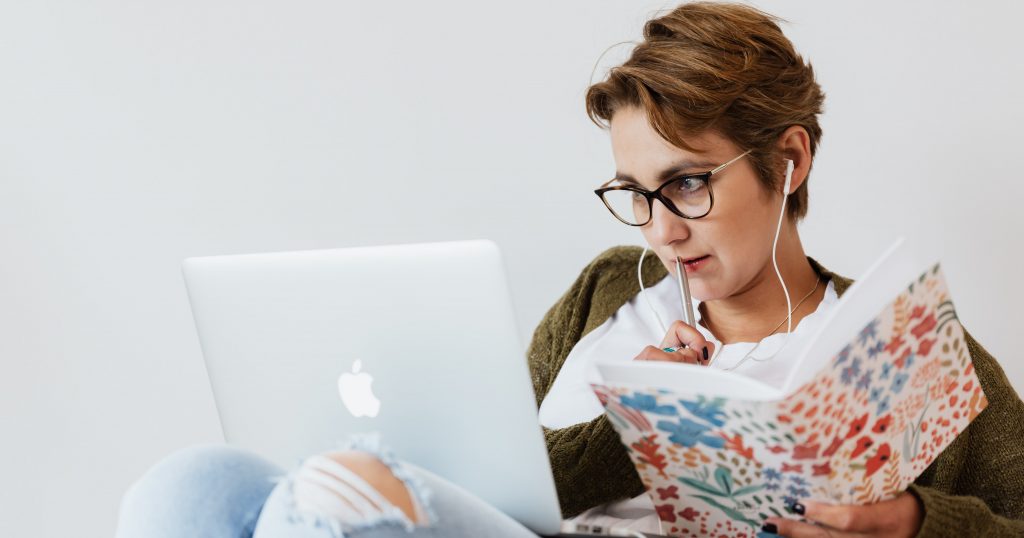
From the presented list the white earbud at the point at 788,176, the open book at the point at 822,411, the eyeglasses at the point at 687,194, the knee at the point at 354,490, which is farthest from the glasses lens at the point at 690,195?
the knee at the point at 354,490

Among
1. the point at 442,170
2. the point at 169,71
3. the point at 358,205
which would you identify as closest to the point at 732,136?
the point at 442,170

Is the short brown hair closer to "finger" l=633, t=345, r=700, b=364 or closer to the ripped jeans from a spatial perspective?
"finger" l=633, t=345, r=700, b=364

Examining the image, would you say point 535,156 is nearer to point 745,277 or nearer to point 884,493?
point 745,277

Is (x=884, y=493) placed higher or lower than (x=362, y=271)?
lower

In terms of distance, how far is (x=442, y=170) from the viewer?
81.9 inches

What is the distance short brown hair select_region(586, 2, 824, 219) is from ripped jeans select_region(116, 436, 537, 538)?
65 centimetres

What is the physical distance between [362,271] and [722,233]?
59 centimetres

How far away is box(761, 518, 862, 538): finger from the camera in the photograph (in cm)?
109

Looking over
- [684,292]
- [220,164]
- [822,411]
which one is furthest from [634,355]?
[220,164]

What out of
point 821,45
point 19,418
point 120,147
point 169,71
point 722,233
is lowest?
point 19,418

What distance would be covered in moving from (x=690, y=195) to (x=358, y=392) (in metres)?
0.58

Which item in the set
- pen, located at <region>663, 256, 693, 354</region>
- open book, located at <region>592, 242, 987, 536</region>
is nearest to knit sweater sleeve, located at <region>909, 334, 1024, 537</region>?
open book, located at <region>592, 242, 987, 536</region>

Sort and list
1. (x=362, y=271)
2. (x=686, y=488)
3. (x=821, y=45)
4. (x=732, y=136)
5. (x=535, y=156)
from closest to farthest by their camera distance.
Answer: (x=362, y=271) < (x=686, y=488) < (x=732, y=136) < (x=821, y=45) < (x=535, y=156)

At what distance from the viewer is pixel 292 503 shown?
935mm
